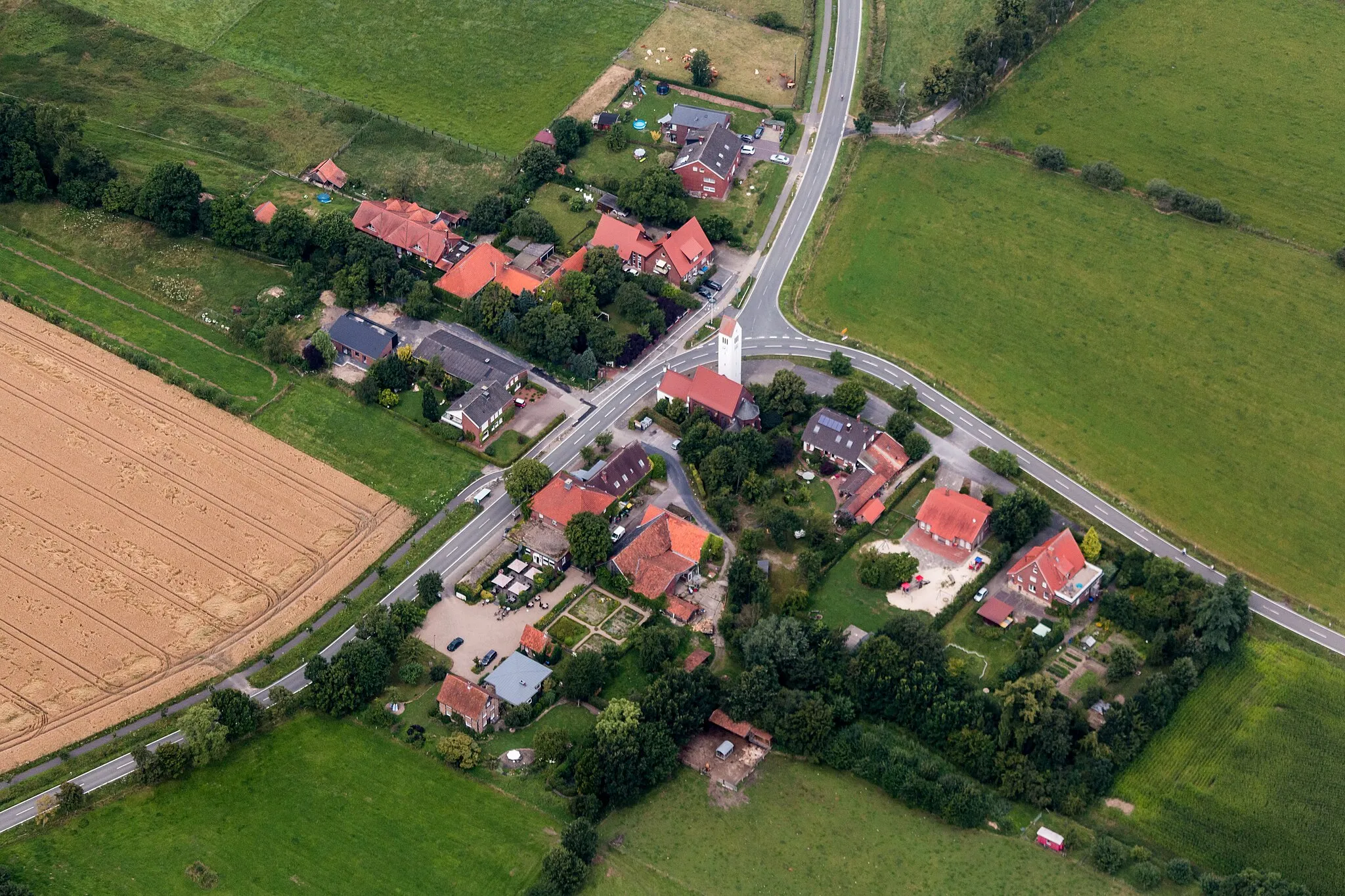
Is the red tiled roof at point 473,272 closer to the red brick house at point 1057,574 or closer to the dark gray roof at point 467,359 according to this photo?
the dark gray roof at point 467,359

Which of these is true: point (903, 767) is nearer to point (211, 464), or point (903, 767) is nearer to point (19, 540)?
point (211, 464)

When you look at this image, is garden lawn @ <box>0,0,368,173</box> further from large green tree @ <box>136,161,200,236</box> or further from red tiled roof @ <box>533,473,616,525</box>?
red tiled roof @ <box>533,473,616,525</box>

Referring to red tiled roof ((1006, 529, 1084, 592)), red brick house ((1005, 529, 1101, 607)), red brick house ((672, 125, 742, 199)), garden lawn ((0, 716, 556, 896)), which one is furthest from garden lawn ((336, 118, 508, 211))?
red brick house ((1005, 529, 1101, 607))

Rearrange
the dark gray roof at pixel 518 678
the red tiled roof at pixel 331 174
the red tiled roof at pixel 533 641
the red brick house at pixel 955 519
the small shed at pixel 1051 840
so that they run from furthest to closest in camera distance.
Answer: the red tiled roof at pixel 331 174 < the red brick house at pixel 955 519 < the red tiled roof at pixel 533 641 < the dark gray roof at pixel 518 678 < the small shed at pixel 1051 840

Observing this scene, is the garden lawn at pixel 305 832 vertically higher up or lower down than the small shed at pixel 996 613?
lower down

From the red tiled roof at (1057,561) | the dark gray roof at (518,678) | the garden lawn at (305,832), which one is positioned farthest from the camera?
the red tiled roof at (1057,561)

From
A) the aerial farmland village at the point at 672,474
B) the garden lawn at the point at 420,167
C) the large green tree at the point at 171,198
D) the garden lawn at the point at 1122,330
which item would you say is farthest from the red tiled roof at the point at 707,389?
the large green tree at the point at 171,198

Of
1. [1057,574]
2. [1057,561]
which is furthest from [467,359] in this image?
[1057,574]
